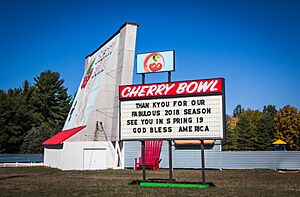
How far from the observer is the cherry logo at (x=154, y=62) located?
22016 mm

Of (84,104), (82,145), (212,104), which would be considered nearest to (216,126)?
(212,104)

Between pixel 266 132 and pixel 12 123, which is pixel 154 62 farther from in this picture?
pixel 266 132

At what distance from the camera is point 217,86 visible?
16.7 m

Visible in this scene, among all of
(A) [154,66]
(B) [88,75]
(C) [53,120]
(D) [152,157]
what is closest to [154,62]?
(A) [154,66]

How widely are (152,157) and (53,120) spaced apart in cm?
4083

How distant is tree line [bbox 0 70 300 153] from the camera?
59125 mm

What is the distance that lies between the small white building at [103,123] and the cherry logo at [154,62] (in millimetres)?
13006

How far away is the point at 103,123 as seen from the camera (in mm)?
35875

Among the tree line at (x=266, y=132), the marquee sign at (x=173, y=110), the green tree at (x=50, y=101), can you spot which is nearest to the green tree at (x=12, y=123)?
the green tree at (x=50, y=101)

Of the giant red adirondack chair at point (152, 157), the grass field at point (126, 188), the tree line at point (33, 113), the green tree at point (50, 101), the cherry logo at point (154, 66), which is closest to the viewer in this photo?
the grass field at point (126, 188)

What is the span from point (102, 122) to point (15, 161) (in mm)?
17734

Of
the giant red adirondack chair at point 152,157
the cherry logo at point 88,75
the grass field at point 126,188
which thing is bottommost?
the grass field at point 126,188

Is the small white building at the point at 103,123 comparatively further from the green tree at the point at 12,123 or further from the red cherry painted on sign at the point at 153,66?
the green tree at the point at 12,123

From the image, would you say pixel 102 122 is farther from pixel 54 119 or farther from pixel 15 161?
pixel 54 119
